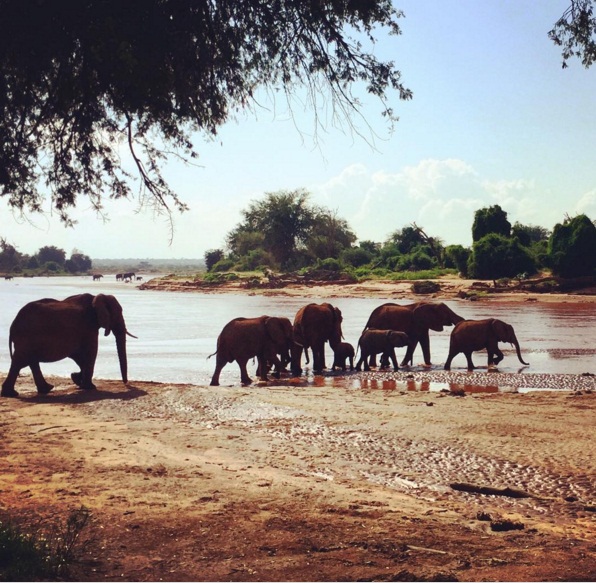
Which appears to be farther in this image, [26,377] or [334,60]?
[26,377]

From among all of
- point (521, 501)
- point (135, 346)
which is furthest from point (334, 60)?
point (135, 346)

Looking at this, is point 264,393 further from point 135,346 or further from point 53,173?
point 135,346

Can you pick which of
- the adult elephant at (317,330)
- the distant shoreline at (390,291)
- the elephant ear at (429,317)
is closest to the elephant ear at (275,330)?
the adult elephant at (317,330)

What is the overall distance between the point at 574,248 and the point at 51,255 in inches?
5148

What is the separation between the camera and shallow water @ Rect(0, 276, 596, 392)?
675 inches

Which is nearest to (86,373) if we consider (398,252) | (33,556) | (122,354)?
(122,354)

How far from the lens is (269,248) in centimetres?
8712

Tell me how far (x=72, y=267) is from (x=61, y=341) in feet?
479

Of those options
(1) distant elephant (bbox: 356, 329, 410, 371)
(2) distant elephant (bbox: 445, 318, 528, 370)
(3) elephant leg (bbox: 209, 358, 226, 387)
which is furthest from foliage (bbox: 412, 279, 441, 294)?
(3) elephant leg (bbox: 209, 358, 226, 387)

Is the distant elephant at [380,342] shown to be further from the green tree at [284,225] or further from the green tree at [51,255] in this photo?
the green tree at [51,255]

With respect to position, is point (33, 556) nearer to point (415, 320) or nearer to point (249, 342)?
point (249, 342)

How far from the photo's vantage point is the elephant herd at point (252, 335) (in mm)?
12594

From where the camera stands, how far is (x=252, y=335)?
1552 centimetres

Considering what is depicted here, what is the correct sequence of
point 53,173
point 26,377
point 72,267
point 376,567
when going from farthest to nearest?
point 72,267 → point 26,377 → point 53,173 → point 376,567
